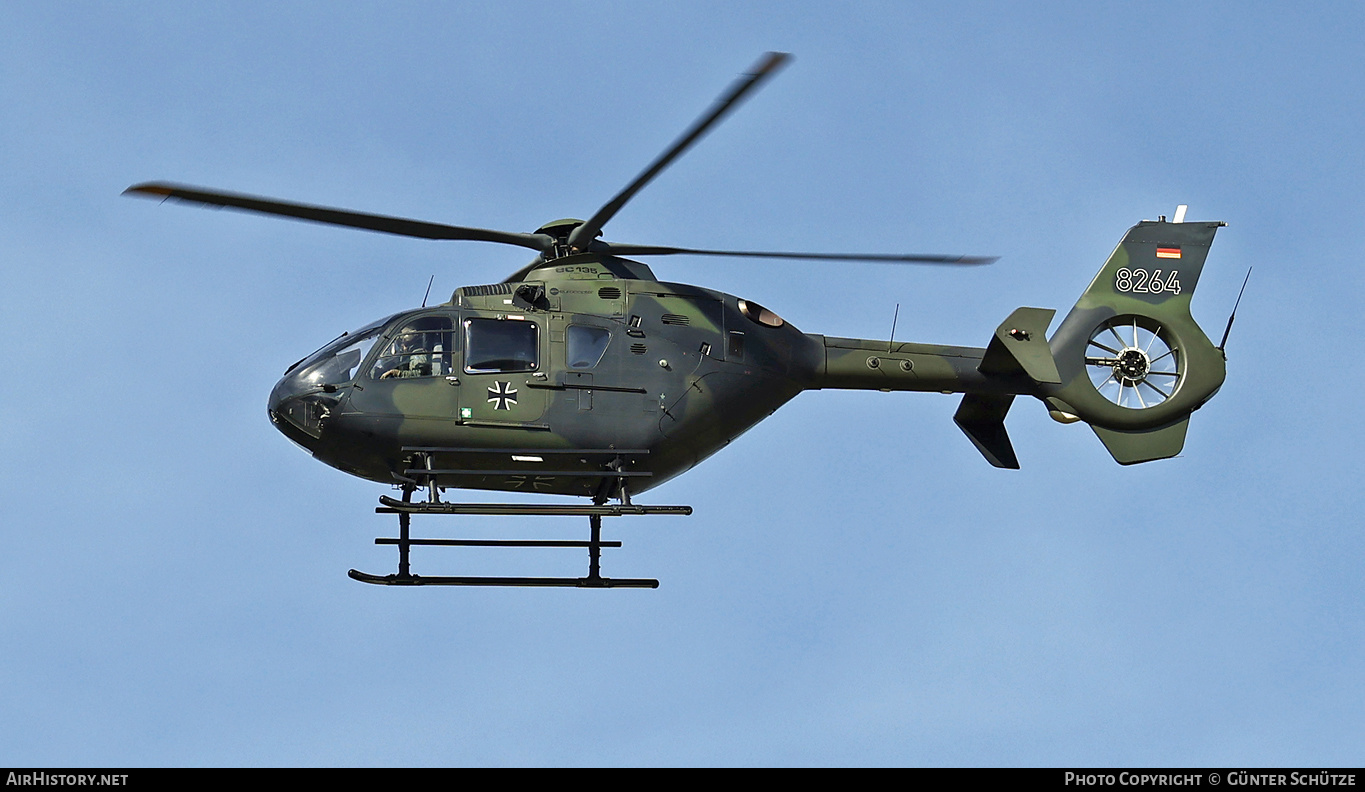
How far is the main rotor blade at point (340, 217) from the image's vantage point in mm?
16906

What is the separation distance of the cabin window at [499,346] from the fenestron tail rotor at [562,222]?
114 cm

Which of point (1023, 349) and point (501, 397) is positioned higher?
point (1023, 349)

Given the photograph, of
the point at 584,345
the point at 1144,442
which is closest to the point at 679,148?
the point at 584,345

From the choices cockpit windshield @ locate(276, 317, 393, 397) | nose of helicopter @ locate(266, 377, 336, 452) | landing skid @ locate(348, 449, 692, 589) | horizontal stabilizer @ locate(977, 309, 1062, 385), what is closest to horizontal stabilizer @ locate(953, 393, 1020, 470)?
horizontal stabilizer @ locate(977, 309, 1062, 385)

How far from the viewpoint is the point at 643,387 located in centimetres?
1938

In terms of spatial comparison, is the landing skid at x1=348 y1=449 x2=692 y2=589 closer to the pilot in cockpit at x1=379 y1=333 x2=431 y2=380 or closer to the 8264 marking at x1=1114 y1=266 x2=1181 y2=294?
the pilot in cockpit at x1=379 y1=333 x2=431 y2=380

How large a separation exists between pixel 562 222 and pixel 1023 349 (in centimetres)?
576

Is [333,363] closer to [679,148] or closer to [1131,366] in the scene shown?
[679,148]

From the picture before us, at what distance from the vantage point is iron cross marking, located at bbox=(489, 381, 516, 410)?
18781 mm

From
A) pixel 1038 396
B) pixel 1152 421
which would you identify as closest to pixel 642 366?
pixel 1038 396

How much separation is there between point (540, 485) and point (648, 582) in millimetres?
1606
